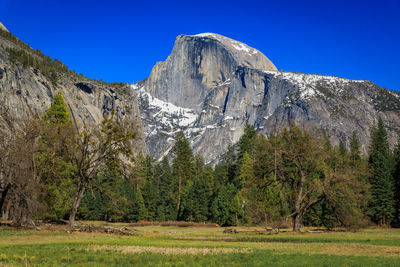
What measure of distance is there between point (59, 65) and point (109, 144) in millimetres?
117544

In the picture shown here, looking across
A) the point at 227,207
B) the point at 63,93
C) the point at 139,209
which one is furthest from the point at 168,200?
the point at 63,93

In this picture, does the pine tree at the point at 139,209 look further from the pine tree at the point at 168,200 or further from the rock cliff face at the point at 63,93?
the rock cliff face at the point at 63,93

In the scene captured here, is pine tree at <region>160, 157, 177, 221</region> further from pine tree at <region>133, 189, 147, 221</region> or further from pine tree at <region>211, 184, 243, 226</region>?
pine tree at <region>211, 184, 243, 226</region>

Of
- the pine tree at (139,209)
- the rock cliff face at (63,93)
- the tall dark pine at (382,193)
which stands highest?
the rock cliff face at (63,93)

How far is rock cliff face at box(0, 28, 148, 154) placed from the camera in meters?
99.4

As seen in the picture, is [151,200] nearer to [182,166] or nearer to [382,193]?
[182,166]

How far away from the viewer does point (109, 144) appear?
36375mm

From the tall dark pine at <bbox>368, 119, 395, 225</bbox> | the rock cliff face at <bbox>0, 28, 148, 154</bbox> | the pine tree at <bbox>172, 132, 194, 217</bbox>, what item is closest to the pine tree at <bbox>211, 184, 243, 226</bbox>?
the pine tree at <bbox>172, 132, 194, 217</bbox>

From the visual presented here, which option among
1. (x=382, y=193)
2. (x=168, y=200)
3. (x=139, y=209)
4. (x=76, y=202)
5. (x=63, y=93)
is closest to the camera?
(x=76, y=202)

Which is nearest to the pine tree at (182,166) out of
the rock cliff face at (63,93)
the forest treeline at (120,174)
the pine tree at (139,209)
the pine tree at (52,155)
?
the pine tree at (139,209)

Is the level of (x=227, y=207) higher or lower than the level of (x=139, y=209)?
higher

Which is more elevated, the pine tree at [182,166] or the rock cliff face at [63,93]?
the rock cliff face at [63,93]

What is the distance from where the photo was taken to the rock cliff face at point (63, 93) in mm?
99375

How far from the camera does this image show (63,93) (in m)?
123
